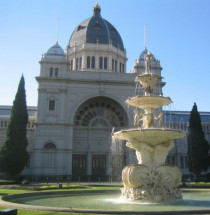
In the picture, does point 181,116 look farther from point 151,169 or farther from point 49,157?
point 151,169

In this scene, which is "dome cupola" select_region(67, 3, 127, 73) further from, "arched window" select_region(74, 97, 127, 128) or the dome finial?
"arched window" select_region(74, 97, 127, 128)

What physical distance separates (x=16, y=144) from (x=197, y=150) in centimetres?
2526

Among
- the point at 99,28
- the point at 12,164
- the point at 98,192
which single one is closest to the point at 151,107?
the point at 98,192

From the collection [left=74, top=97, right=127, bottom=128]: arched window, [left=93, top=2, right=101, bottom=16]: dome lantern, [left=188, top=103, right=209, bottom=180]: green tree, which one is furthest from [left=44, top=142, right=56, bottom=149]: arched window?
[left=93, top=2, right=101, bottom=16]: dome lantern

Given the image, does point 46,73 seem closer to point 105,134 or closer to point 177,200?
point 105,134

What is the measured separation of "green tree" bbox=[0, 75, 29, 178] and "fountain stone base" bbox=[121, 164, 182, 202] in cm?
2537

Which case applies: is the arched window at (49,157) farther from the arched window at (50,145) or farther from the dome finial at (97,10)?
the dome finial at (97,10)

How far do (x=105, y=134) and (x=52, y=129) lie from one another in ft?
28.1

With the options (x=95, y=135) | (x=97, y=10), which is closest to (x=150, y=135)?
(x=95, y=135)

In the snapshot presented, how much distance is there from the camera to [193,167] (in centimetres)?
4175

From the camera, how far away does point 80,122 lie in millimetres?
47562

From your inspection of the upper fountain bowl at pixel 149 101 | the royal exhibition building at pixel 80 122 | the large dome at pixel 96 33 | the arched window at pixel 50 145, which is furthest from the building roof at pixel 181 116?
the upper fountain bowl at pixel 149 101

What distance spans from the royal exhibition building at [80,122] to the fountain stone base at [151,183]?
27.7 meters

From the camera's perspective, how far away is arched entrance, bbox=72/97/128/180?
4509 centimetres
